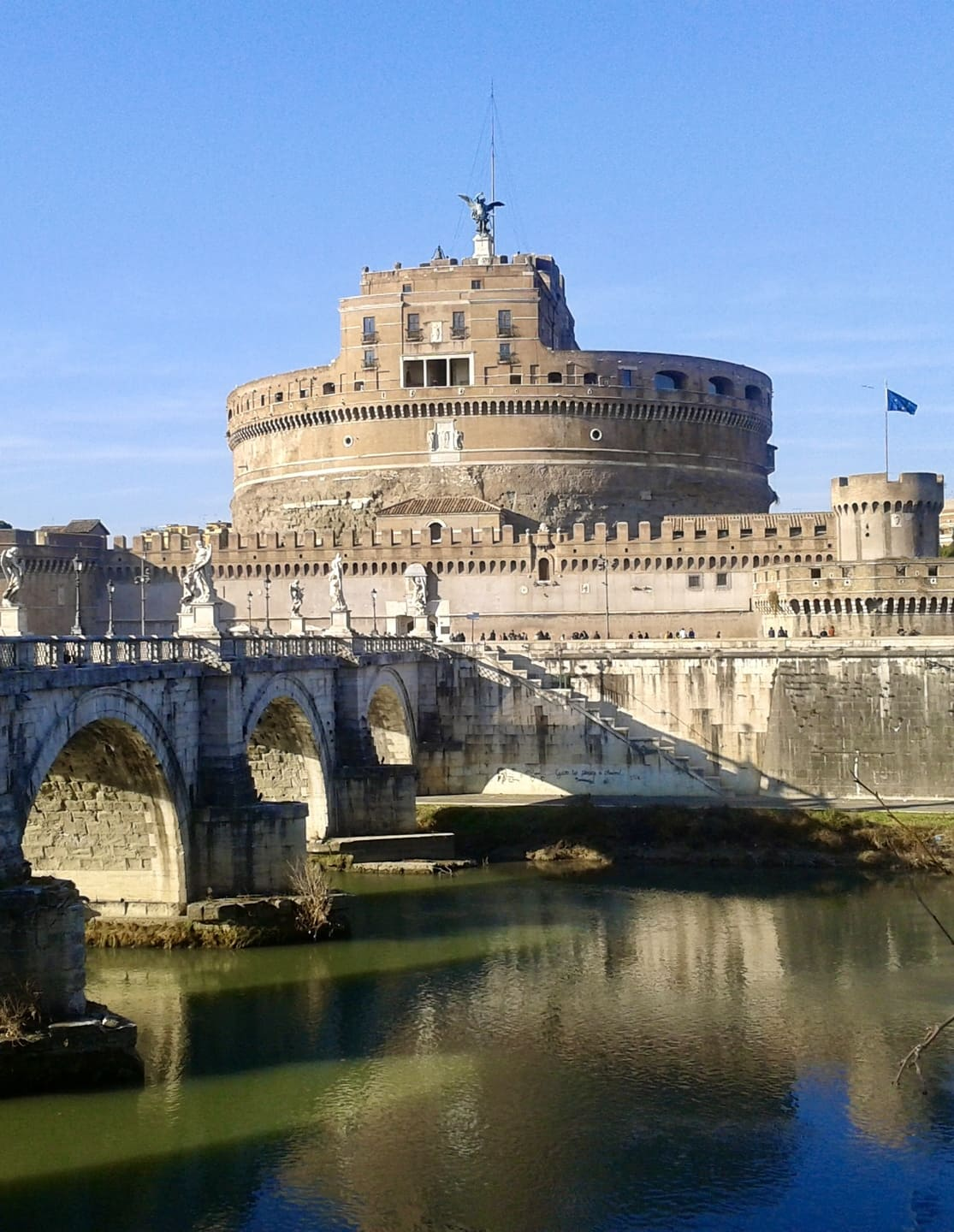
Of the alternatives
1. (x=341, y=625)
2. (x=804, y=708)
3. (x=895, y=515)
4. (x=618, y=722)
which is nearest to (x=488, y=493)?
(x=895, y=515)

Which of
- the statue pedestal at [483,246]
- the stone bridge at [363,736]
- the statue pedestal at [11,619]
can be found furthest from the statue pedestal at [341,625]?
the statue pedestal at [483,246]

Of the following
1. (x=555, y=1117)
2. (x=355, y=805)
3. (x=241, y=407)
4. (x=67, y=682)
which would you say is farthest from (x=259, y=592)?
(x=555, y=1117)

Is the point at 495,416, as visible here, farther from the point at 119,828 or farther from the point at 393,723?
the point at 119,828

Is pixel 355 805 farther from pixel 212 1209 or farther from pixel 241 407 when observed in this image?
pixel 241 407

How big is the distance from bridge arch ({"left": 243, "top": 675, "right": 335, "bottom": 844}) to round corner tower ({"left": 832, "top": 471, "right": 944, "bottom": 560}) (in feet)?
83.8

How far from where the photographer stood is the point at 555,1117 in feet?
60.5

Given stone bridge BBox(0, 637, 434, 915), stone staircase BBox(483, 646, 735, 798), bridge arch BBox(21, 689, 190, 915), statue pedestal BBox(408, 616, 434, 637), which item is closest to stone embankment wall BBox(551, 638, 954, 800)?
stone staircase BBox(483, 646, 735, 798)

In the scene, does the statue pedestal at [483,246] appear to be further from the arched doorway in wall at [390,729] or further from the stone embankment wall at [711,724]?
the arched doorway in wall at [390,729]

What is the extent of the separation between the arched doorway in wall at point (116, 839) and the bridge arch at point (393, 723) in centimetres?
1422

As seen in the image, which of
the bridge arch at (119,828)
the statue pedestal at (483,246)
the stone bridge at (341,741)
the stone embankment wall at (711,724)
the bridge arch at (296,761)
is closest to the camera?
the stone bridge at (341,741)

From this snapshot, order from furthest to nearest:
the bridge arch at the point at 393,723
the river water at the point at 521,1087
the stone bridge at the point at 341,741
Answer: the bridge arch at the point at 393,723
the stone bridge at the point at 341,741
the river water at the point at 521,1087

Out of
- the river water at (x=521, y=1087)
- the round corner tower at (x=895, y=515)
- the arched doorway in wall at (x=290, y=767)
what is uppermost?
the round corner tower at (x=895, y=515)

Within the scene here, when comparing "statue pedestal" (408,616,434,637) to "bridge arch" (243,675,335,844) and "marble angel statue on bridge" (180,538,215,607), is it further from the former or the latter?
"marble angel statue on bridge" (180,538,215,607)

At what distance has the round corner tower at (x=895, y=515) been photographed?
53.4m
